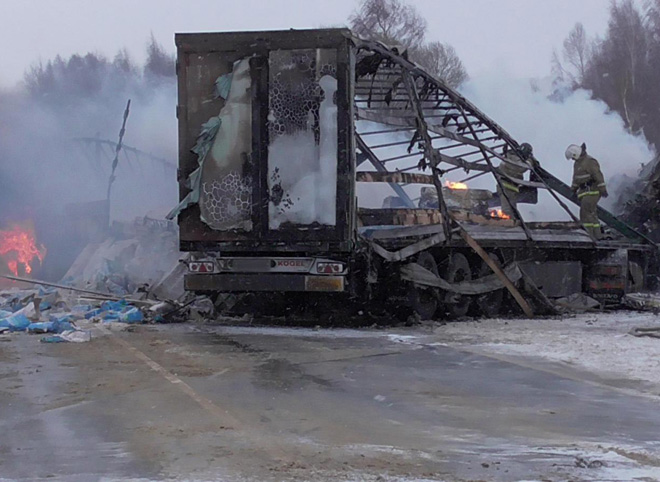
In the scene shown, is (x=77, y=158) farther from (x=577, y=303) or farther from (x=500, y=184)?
(x=577, y=303)

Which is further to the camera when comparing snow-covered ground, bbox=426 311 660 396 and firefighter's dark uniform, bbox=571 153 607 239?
firefighter's dark uniform, bbox=571 153 607 239

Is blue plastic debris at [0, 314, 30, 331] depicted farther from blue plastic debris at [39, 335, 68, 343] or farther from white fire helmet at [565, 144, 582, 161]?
white fire helmet at [565, 144, 582, 161]

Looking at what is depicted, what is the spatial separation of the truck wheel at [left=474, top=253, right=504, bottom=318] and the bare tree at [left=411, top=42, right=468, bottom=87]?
103 ft

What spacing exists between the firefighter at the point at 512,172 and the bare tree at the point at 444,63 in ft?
96.7

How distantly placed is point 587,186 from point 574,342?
586 cm

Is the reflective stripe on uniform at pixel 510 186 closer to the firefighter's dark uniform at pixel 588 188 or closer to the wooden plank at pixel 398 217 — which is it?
the firefighter's dark uniform at pixel 588 188

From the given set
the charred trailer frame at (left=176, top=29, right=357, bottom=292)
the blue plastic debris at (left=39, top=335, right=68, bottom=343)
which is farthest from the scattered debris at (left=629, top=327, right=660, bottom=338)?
the blue plastic debris at (left=39, top=335, right=68, bottom=343)

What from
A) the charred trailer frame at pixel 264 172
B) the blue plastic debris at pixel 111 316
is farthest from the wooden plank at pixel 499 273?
the blue plastic debris at pixel 111 316

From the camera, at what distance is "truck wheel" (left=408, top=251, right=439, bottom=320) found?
40.1 feet

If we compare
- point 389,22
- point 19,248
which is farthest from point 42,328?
point 389,22

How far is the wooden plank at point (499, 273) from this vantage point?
12.8 meters

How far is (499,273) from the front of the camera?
1327 cm

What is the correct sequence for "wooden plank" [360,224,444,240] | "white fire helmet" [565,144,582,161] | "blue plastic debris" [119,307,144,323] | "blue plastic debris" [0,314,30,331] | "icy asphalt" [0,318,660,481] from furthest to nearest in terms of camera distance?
"white fire helmet" [565,144,582,161]
"blue plastic debris" [119,307,144,323]
"wooden plank" [360,224,444,240]
"blue plastic debris" [0,314,30,331]
"icy asphalt" [0,318,660,481]

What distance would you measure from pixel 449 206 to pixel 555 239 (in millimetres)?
2105
